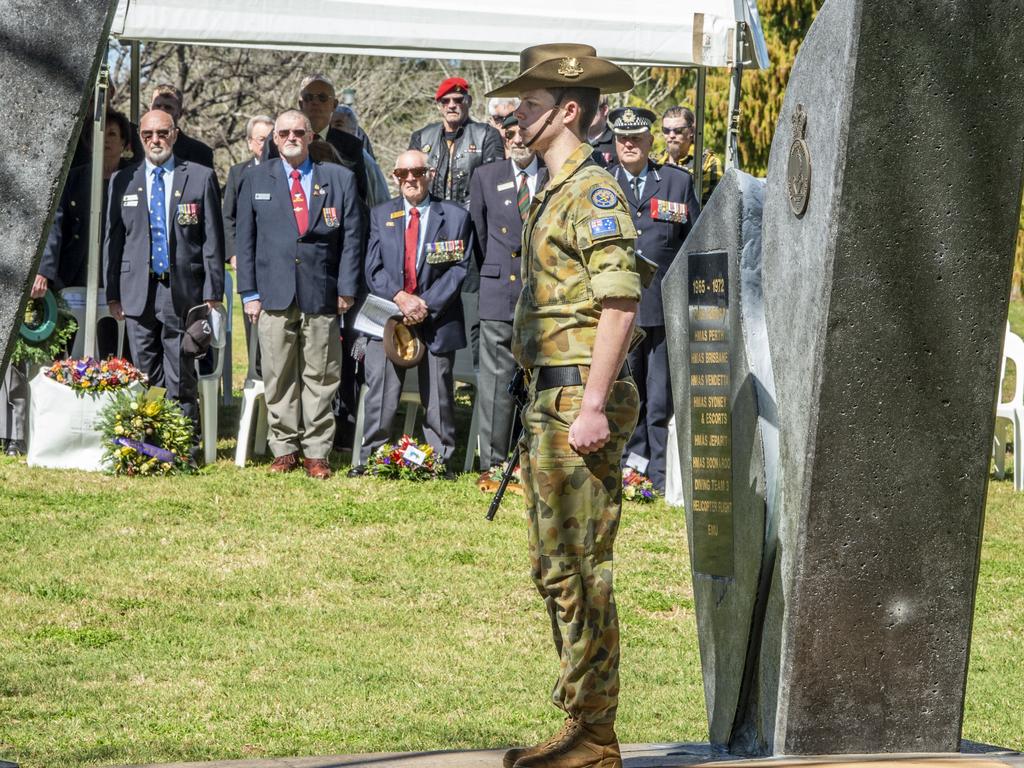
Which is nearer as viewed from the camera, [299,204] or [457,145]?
[299,204]

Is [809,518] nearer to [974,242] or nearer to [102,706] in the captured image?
[974,242]

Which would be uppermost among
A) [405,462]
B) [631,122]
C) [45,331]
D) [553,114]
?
[631,122]

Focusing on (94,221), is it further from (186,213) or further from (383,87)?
(383,87)

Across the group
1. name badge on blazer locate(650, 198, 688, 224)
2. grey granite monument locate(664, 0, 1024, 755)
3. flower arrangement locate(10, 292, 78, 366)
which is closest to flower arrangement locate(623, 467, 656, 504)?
name badge on blazer locate(650, 198, 688, 224)

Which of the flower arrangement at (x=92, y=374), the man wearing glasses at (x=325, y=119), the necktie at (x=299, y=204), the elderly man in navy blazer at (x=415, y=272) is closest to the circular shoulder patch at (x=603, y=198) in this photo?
the elderly man in navy blazer at (x=415, y=272)

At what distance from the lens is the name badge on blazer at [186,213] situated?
970cm

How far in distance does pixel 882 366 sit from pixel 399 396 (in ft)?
20.7

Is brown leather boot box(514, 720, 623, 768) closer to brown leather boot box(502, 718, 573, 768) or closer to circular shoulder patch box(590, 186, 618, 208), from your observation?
brown leather boot box(502, 718, 573, 768)

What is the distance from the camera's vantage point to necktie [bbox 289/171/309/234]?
9.62 metres

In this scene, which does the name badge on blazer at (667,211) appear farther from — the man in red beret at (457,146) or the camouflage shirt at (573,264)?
the camouflage shirt at (573,264)

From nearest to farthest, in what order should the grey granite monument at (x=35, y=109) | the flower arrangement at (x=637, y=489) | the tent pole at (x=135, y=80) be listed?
1. the grey granite monument at (x=35, y=109)
2. the flower arrangement at (x=637, y=489)
3. the tent pole at (x=135, y=80)

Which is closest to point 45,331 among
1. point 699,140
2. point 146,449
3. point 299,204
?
point 146,449

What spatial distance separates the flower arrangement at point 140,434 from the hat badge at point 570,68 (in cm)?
589

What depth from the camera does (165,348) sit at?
989 centimetres
